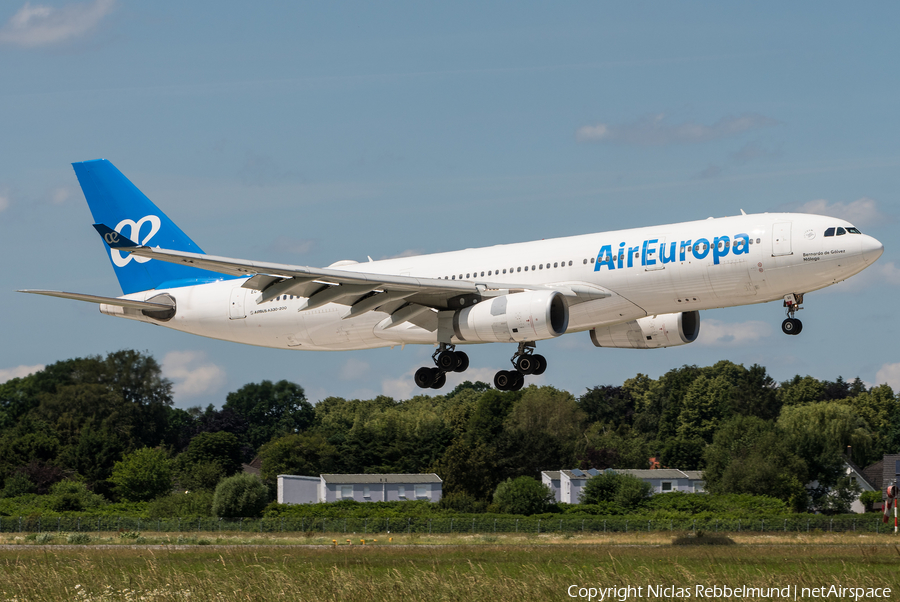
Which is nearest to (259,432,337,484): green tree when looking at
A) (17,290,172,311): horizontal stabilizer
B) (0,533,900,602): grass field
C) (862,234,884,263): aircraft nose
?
(0,533,900,602): grass field

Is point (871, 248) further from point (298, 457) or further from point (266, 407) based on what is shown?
→ point (266, 407)

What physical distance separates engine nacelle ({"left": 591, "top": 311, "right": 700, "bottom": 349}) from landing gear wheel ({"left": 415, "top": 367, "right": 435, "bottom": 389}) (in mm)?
6618

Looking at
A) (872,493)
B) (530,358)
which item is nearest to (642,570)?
(530,358)

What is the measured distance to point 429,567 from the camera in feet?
135

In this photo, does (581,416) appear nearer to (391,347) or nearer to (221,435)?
(221,435)

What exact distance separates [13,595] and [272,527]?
41.8 m

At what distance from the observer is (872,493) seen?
90.4 m

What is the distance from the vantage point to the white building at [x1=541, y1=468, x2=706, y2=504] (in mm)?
94438

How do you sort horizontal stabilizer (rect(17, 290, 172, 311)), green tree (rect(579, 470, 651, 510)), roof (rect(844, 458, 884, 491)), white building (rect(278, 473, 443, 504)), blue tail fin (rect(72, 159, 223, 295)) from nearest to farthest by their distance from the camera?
1. horizontal stabilizer (rect(17, 290, 172, 311))
2. blue tail fin (rect(72, 159, 223, 295))
3. green tree (rect(579, 470, 651, 510))
4. white building (rect(278, 473, 443, 504))
5. roof (rect(844, 458, 884, 491))

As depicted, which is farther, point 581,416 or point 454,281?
point 581,416

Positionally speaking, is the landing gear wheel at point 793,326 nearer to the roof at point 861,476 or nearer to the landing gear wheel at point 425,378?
the landing gear wheel at point 425,378

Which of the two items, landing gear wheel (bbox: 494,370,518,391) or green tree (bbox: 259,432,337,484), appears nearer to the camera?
landing gear wheel (bbox: 494,370,518,391)

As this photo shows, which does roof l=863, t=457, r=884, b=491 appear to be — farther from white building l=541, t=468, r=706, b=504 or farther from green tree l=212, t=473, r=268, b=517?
green tree l=212, t=473, r=268, b=517

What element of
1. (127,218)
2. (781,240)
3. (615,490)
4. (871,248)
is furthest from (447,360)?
(615,490)
